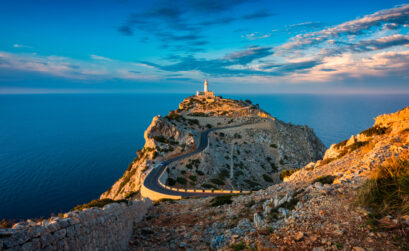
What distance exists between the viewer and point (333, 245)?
5.43 m

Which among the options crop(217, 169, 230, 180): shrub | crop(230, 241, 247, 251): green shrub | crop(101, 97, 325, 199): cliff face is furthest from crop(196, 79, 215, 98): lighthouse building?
crop(230, 241, 247, 251): green shrub

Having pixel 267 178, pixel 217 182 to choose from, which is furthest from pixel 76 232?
pixel 267 178

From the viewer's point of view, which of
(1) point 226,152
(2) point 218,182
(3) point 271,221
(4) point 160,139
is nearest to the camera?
(3) point 271,221

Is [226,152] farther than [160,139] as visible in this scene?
Yes

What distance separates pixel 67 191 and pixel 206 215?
66.2 m

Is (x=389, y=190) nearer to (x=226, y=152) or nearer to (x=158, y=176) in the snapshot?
(x=158, y=176)

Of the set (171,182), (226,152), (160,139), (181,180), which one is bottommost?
(181,180)

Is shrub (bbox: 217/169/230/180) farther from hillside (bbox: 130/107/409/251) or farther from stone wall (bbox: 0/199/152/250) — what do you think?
stone wall (bbox: 0/199/152/250)

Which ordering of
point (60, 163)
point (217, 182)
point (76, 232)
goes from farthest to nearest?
point (60, 163) < point (217, 182) < point (76, 232)

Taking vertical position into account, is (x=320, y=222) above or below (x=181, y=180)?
above

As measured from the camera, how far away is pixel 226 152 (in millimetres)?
53781

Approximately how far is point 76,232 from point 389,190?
9878 mm

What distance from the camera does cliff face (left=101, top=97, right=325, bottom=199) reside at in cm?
4022

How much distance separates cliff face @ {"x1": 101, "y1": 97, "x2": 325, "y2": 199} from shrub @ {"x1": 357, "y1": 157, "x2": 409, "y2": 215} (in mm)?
31154
